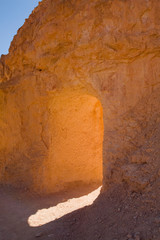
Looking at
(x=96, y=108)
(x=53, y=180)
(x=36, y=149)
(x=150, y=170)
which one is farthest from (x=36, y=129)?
(x=150, y=170)

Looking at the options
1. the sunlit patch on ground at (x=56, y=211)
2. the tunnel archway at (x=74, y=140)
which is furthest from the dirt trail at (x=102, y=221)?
the tunnel archway at (x=74, y=140)

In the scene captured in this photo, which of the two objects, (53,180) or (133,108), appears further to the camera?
(53,180)

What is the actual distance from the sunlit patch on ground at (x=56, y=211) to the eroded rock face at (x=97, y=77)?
86 centimetres

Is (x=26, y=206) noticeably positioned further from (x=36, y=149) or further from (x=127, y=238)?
(x=127, y=238)

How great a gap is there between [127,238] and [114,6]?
358 centimetres

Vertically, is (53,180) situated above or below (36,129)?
below

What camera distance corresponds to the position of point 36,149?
5.15 metres

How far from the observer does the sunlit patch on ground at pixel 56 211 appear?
3.75m

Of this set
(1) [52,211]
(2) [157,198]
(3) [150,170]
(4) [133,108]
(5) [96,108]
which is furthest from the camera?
(5) [96,108]

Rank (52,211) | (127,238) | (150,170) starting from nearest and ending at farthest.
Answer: (127,238) → (150,170) → (52,211)

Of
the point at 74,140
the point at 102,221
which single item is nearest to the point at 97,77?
→ the point at 74,140

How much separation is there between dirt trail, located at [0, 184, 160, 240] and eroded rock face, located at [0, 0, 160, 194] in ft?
0.79

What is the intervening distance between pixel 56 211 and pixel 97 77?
2.83m

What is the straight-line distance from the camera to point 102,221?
2.80 metres
